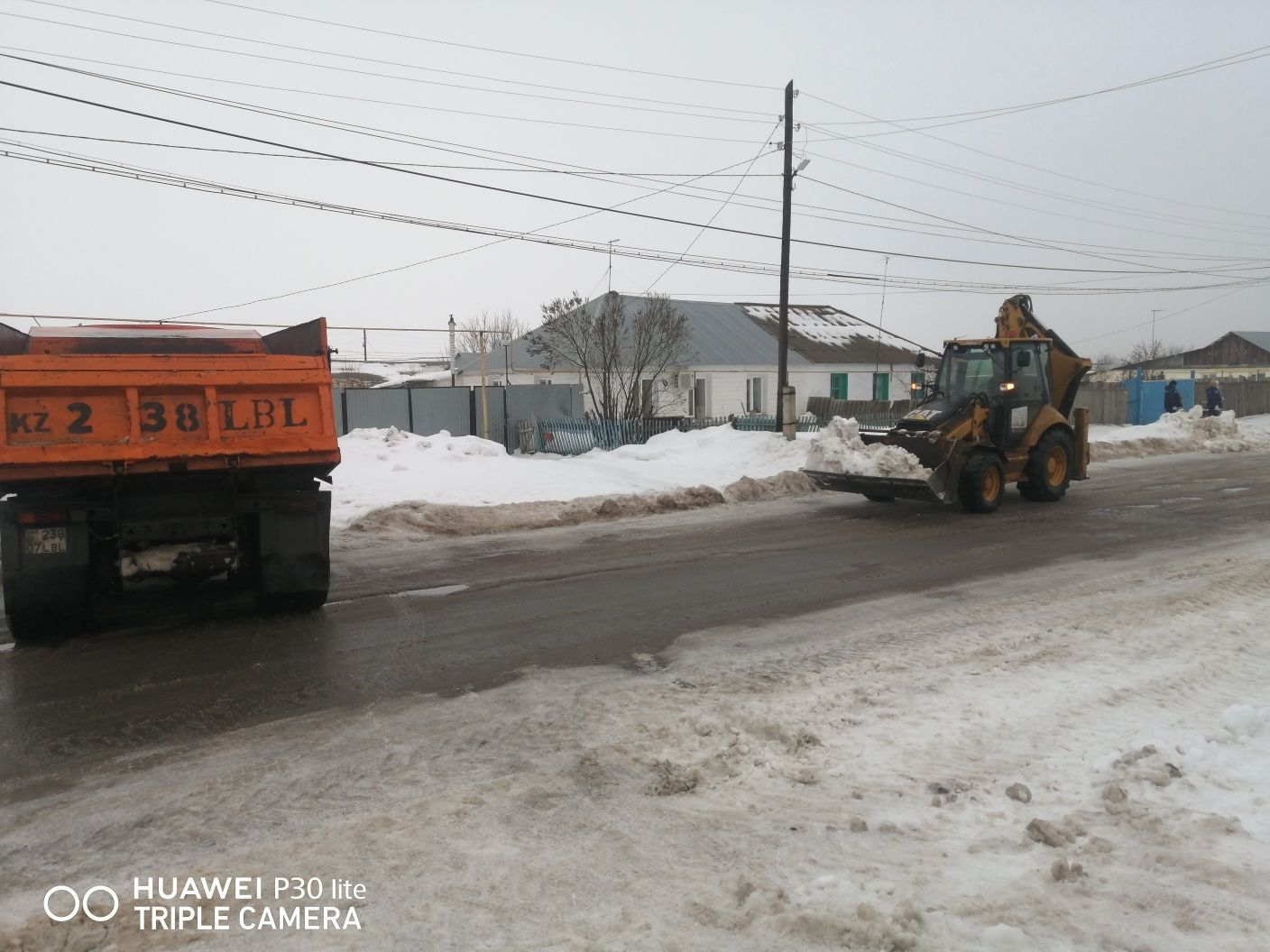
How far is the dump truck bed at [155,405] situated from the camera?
21.7 ft

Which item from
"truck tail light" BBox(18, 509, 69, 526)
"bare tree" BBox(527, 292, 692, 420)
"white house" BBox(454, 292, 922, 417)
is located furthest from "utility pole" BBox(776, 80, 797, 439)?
"truck tail light" BBox(18, 509, 69, 526)

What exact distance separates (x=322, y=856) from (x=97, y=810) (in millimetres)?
1335

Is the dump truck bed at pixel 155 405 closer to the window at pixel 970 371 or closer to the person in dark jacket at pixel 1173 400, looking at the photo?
the window at pixel 970 371

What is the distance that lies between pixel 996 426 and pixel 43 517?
40.2ft

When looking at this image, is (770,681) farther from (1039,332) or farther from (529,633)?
(1039,332)

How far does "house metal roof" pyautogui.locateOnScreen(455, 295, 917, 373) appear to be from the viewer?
122ft

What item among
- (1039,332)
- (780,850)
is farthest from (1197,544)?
(780,850)

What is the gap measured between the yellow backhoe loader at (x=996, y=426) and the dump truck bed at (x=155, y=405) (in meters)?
8.66

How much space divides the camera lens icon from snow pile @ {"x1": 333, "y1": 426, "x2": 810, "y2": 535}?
29.6ft

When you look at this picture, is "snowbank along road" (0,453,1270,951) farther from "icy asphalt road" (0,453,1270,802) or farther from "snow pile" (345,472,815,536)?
"snow pile" (345,472,815,536)

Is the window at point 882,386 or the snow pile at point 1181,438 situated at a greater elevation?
the window at point 882,386

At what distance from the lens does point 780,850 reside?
12.7 ft

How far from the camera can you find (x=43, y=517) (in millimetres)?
6801

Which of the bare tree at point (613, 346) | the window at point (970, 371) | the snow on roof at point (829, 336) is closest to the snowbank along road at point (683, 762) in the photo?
the window at point (970, 371)
